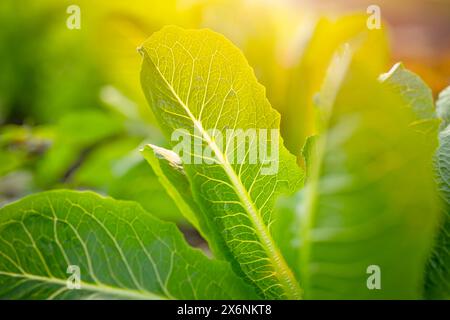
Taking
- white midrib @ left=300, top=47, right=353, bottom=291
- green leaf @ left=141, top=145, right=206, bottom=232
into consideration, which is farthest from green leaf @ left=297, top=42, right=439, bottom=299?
green leaf @ left=141, top=145, right=206, bottom=232

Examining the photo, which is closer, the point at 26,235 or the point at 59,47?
the point at 26,235

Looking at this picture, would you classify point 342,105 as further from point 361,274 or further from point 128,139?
point 128,139

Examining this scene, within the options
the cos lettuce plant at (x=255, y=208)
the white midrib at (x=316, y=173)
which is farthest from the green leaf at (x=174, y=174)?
the white midrib at (x=316, y=173)

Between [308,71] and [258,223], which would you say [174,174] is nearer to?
[258,223]

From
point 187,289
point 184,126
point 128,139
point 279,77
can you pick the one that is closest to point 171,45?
point 184,126

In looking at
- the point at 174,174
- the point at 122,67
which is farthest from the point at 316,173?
the point at 122,67

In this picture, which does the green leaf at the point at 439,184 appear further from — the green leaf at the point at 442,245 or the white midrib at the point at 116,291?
the white midrib at the point at 116,291
